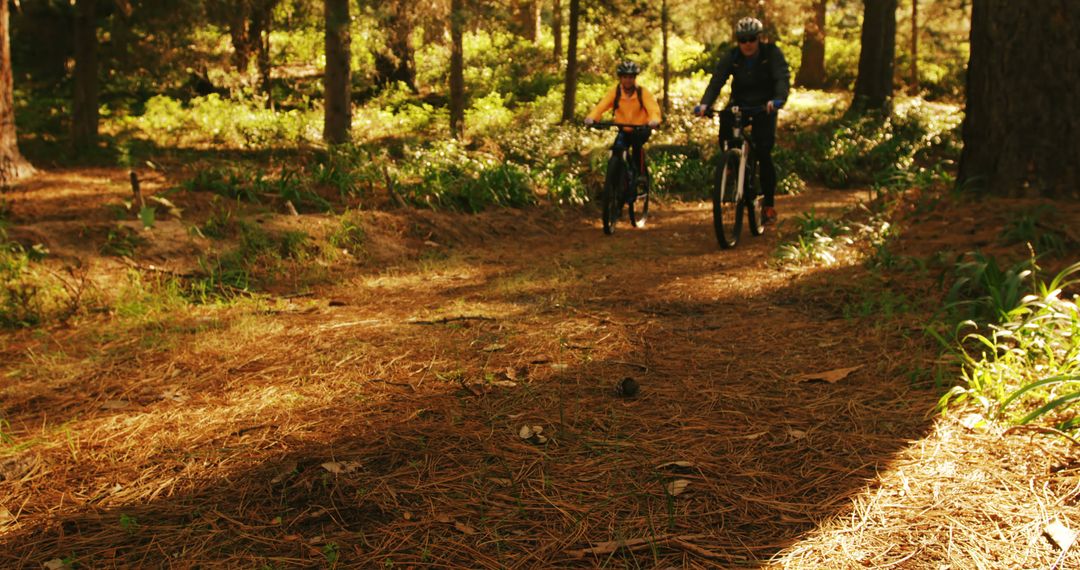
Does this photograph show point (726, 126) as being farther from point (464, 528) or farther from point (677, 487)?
point (464, 528)

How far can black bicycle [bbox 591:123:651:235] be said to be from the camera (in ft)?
28.9

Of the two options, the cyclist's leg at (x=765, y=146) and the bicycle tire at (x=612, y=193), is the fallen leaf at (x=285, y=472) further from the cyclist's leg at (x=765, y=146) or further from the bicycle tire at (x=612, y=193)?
the bicycle tire at (x=612, y=193)

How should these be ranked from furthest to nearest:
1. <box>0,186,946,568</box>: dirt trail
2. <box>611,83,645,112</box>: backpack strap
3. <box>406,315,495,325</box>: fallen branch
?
<box>611,83,645,112</box>: backpack strap → <box>406,315,495,325</box>: fallen branch → <box>0,186,946,568</box>: dirt trail

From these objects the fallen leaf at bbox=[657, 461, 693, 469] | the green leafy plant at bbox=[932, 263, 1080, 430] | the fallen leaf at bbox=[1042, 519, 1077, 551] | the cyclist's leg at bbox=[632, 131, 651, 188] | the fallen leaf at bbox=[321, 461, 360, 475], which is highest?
the cyclist's leg at bbox=[632, 131, 651, 188]

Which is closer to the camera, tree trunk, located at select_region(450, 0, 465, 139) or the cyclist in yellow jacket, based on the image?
the cyclist in yellow jacket

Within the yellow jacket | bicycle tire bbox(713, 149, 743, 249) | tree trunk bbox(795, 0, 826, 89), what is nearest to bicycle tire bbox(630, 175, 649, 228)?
the yellow jacket

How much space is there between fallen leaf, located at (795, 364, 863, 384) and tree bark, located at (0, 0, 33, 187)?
10.8 metres

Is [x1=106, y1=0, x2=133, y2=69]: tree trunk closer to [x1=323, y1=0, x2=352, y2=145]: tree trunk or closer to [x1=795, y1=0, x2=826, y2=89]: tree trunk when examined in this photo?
[x1=323, y1=0, x2=352, y2=145]: tree trunk

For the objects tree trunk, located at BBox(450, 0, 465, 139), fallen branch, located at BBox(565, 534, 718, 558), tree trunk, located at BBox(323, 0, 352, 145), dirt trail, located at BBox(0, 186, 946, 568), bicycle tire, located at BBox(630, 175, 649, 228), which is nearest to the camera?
fallen branch, located at BBox(565, 534, 718, 558)

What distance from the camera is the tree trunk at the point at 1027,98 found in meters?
5.12

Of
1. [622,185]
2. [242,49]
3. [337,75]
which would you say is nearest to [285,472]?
[622,185]

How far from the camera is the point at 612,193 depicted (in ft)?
28.9

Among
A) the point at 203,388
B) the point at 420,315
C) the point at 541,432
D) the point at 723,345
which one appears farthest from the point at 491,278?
the point at 541,432

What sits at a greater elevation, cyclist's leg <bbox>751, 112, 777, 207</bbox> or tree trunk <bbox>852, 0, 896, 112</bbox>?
tree trunk <bbox>852, 0, 896, 112</bbox>
